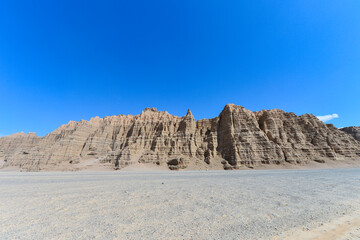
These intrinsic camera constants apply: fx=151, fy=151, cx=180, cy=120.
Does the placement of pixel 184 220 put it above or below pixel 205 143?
below

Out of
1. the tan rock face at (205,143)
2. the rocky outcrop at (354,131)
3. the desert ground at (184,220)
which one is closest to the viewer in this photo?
the desert ground at (184,220)

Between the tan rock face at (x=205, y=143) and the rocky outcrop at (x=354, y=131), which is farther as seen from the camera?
the rocky outcrop at (x=354, y=131)

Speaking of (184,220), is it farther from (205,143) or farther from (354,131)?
(354,131)

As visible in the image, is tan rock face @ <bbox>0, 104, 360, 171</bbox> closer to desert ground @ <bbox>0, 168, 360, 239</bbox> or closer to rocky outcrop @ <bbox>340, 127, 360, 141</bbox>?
rocky outcrop @ <bbox>340, 127, 360, 141</bbox>

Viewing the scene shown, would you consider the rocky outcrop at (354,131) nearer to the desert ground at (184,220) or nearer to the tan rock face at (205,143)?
the tan rock face at (205,143)

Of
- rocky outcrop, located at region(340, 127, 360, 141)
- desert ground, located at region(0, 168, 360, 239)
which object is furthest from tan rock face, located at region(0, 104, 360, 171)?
desert ground, located at region(0, 168, 360, 239)

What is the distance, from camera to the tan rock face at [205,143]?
52209mm

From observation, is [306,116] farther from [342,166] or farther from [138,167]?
[138,167]

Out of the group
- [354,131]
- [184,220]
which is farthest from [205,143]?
[354,131]

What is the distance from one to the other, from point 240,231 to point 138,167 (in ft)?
176

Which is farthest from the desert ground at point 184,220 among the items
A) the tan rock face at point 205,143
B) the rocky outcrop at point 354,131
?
the rocky outcrop at point 354,131

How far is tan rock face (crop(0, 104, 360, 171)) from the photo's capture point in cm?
5221

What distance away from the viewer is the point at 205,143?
6078 cm

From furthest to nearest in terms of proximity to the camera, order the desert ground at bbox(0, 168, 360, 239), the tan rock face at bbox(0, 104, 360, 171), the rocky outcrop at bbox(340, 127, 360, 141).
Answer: the rocky outcrop at bbox(340, 127, 360, 141), the tan rock face at bbox(0, 104, 360, 171), the desert ground at bbox(0, 168, 360, 239)
